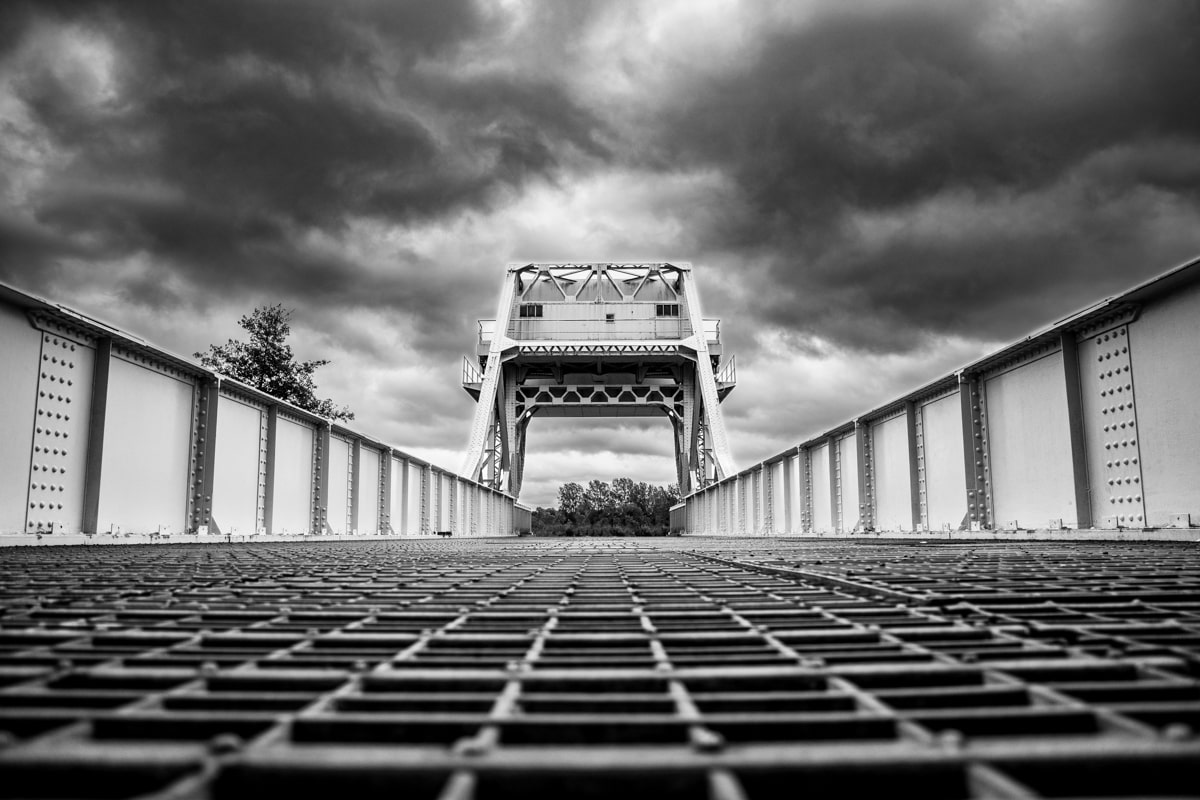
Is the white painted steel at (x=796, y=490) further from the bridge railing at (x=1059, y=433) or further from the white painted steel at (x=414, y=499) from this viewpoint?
the white painted steel at (x=414, y=499)

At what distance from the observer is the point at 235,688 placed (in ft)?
6.33

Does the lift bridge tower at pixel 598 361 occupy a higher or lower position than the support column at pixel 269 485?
higher

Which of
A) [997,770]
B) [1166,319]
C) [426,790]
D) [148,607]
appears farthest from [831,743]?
[1166,319]

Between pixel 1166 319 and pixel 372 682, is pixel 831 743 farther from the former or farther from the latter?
pixel 1166 319

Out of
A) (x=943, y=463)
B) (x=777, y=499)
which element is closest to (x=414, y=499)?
(x=777, y=499)

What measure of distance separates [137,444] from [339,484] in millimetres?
7485

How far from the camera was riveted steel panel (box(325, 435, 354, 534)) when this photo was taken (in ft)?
55.8

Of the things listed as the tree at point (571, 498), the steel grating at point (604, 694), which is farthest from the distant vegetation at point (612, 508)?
the steel grating at point (604, 694)

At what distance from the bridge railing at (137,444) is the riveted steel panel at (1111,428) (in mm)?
11045

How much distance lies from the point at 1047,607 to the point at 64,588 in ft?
14.7

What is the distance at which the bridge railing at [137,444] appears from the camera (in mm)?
8422

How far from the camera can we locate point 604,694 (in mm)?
1906

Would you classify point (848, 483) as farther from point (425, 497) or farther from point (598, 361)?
point (598, 361)

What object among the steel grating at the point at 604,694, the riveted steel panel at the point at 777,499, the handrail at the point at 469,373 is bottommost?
the steel grating at the point at 604,694
